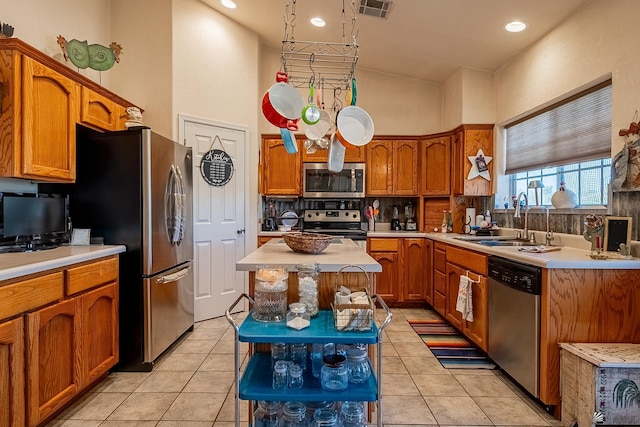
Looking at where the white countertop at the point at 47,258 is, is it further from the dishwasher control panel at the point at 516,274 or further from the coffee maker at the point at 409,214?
the coffee maker at the point at 409,214

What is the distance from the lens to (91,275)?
7.32 feet

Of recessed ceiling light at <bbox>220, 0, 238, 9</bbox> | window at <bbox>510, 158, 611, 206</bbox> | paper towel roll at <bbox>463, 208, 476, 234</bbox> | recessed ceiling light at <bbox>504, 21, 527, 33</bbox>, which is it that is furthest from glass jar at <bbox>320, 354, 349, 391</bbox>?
recessed ceiling light at <bbox>220, 0, 238, 9</bbox>

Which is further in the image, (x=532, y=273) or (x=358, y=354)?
(x=532, y=273)

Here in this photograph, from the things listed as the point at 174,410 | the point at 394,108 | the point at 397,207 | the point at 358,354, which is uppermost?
the point at 394,108

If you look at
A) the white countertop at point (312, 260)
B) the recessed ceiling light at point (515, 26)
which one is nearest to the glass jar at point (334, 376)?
the white countertop at point (312, 260)

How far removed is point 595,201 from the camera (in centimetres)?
267

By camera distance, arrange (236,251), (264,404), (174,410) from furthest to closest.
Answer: (236,251) → (174,410) → (264,404)

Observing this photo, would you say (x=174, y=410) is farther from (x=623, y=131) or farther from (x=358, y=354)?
(x=623, y=131)

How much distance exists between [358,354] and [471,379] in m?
1.32

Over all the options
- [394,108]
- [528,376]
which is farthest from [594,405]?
[394,108]

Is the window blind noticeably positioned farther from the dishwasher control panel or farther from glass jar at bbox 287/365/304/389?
glass jar at bbox 287/365/304/389

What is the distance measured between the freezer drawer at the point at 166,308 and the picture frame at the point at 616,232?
297cm

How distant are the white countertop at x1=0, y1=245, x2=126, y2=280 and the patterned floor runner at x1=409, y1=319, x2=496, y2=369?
2531mm

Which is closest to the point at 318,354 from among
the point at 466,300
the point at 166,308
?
the point at 166,308
